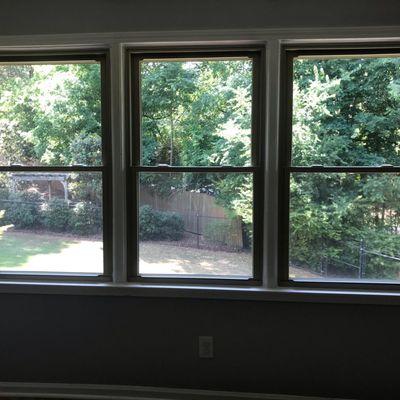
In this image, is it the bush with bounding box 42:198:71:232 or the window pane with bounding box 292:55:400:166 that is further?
the bush with bounding box 42:198:71:232

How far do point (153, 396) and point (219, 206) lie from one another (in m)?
1.17

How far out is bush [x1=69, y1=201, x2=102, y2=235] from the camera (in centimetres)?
223

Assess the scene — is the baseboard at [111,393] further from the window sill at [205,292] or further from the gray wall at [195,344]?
the window sill at [205,292]

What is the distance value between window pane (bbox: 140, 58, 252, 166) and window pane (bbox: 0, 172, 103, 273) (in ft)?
1.56

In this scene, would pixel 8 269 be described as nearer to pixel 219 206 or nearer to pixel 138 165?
pixel 138 165

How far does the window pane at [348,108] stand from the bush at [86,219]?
4.19 ft

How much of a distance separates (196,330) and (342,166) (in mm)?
1257

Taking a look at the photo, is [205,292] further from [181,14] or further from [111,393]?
[181,14]

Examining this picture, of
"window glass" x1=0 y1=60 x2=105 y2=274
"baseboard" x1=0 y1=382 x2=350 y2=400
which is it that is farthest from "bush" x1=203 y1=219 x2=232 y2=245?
"baseboard" x1=0 y1=382 x2=350 y2=400

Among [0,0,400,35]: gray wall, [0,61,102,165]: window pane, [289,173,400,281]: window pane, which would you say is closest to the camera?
[0,0,400,35]: gray wall

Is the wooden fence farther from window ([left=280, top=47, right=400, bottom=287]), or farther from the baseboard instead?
the baseboard

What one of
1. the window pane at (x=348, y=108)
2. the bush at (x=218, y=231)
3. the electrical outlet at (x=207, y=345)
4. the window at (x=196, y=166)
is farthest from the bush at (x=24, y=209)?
the window pane at (x=348, y=108)

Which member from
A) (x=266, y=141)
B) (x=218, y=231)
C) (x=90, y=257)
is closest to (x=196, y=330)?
(x=218, y=231)

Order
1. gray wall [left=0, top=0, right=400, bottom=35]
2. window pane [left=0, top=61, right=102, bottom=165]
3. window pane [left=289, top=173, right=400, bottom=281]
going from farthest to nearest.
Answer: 1. window pane [left=0, top=61, right=102, bottom=165]
2. window pane [left=289, top=173, right=400, bottom=281]
3. gray wall [left=0, top=0, right=400, bottom=35]
